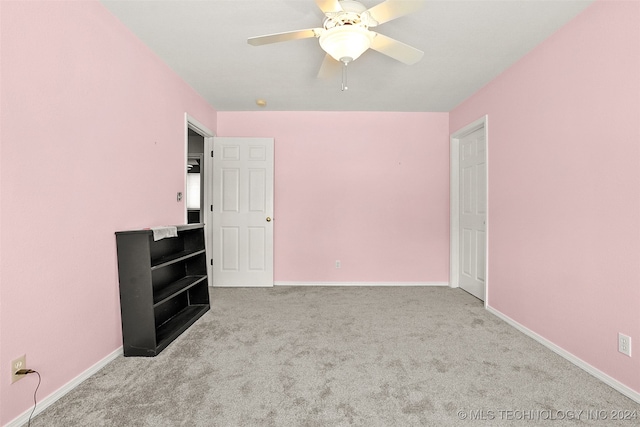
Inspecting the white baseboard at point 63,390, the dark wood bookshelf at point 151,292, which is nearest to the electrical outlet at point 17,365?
the white baseboard at point 63,390

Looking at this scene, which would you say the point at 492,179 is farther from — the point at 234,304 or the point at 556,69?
the point at 234,304

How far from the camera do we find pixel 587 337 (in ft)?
6.47

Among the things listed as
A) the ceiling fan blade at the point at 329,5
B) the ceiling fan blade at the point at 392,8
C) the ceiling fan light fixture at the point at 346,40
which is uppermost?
the ceiling fan blade at the point at 329,5

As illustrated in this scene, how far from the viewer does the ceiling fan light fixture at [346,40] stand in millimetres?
1632

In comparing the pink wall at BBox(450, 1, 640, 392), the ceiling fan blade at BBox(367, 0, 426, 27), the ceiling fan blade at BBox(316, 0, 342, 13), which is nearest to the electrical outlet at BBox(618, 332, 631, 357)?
the pink wall at BBox(450, 1, 640, 392)

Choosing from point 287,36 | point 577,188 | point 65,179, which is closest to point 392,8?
point 287,36

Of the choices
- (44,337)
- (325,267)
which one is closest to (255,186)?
(325,267)

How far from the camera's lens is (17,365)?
1451mm

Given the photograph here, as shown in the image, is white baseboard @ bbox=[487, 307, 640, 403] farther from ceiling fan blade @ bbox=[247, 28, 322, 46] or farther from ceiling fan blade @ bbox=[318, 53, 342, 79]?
ceiling fan blade @ bbox=[247, 28, 322, 46]

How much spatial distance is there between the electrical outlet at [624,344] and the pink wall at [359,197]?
2375 mm

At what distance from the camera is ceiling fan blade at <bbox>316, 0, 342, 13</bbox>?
1.50 m

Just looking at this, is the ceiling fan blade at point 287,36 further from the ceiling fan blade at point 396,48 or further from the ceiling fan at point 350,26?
the ceiling fan blade at point 396,48

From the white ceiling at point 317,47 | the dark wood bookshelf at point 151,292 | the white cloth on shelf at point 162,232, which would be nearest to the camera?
the white ceiling at point 317,47

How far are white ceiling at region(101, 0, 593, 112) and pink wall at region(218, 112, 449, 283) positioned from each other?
1.50ft
